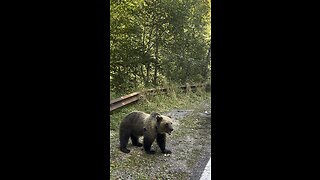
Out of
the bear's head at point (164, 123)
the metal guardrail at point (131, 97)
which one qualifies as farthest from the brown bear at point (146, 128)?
the metal guardrail at point (131, 97)

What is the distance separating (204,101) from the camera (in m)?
2.11

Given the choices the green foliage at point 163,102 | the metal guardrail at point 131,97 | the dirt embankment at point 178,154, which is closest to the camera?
the dirt embankment at point 178,154

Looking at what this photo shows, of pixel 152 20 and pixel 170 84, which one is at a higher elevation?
pixel 152 20

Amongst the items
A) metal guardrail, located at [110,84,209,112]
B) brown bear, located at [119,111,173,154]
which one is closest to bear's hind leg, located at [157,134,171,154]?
brown bear, located at [119,111,173,154]

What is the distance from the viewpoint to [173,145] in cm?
225

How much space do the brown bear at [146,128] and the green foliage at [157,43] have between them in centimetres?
31

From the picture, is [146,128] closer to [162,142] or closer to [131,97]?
[162,142]

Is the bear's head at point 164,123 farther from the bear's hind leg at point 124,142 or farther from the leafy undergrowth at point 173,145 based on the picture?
the bear's hind leg at point 124,142

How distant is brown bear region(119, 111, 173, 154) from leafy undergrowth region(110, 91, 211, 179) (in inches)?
2.0

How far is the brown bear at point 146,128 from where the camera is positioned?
2.24 metres

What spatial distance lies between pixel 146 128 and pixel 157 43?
673 mm
